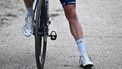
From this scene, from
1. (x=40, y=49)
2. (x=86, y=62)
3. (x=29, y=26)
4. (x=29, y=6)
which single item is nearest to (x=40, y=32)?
(x=40, y=49)

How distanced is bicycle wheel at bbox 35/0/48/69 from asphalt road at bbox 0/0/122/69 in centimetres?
59

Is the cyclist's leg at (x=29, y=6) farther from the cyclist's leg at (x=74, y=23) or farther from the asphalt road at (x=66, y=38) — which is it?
the asphalt road at (x=66, y=38)

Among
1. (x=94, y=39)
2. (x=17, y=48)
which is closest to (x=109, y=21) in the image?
(x=94, y=39)

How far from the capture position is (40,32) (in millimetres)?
5871

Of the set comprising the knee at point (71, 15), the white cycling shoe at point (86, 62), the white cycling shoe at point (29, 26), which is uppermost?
the knee at point (71, 15)

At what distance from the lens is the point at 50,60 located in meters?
6.86

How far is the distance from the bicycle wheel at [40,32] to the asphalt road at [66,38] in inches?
23.1

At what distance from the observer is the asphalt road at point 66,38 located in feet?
22.2

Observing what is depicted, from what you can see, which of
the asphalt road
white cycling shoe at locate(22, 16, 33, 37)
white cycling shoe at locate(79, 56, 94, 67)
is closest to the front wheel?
white cycling shoe at locate(22, 16, 33, 37)

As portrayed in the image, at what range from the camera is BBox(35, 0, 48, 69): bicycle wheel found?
18.4ft

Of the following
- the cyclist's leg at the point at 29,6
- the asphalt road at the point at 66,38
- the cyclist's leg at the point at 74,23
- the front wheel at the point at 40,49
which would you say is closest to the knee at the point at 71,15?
the cyclist's leg at the point at 74,23

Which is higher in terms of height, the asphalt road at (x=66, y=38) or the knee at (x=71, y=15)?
the knee at (x=71, y=15)

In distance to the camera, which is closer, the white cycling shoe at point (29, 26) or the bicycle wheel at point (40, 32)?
the bicycle wheel at point (40, 32)

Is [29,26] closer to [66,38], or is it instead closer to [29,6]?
[29,6]
